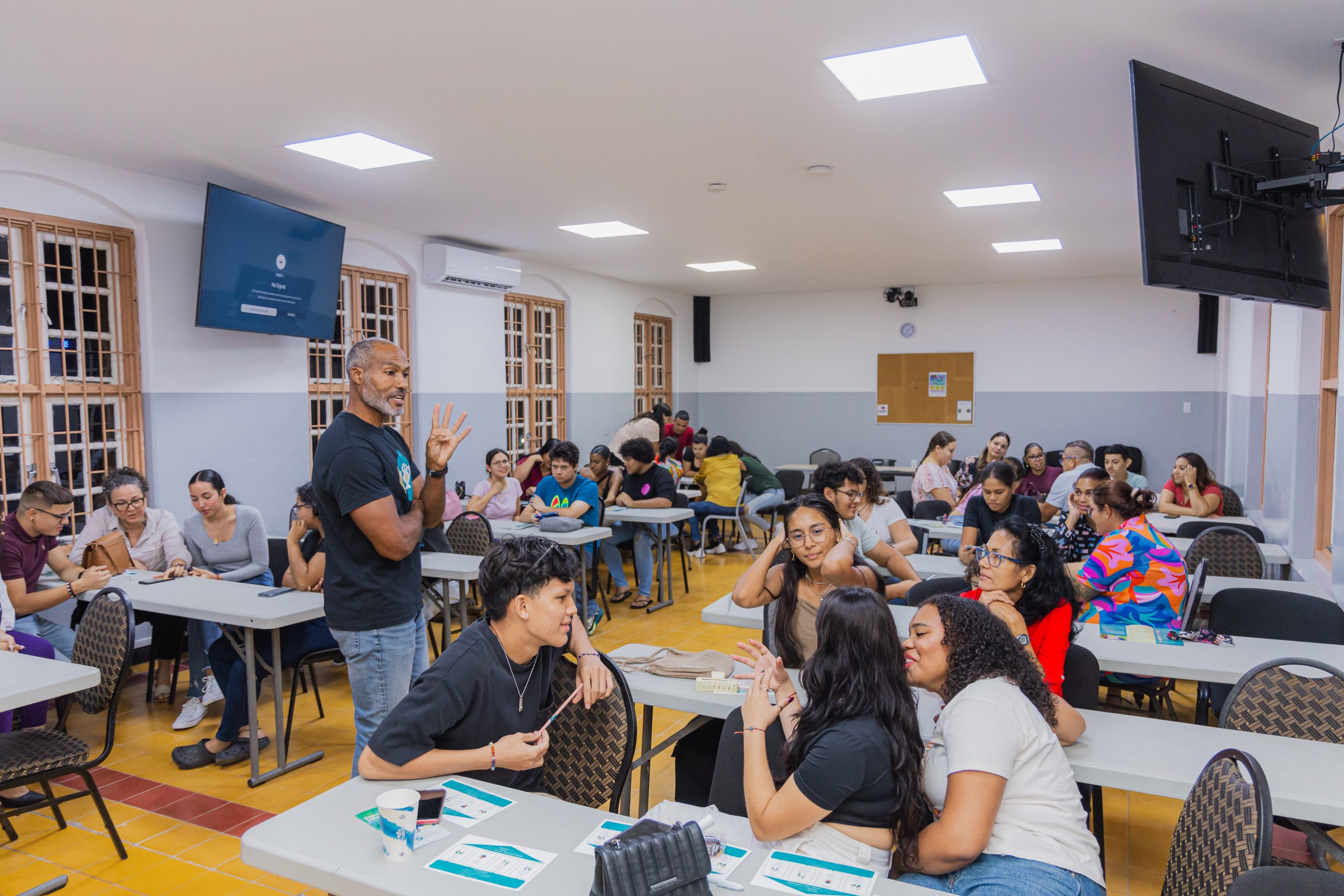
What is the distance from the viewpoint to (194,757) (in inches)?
156

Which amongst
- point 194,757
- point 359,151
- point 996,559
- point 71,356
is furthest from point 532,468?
point 996,559

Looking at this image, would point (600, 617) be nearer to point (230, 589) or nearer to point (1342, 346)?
point (230, 589)

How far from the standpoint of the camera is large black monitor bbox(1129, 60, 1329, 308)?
2.97m

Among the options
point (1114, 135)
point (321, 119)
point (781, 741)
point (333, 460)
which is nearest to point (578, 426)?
point (321, 119)

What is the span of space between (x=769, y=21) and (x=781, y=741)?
2.64 m

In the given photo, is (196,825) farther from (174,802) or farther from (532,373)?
(532,373)

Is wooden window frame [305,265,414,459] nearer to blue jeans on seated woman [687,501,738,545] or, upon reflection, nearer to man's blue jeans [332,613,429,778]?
blue jeans on seated woman [687,501,738,545]

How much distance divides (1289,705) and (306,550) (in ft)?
13.4

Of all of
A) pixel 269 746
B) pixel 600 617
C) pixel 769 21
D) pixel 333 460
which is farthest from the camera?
pixel 600 617

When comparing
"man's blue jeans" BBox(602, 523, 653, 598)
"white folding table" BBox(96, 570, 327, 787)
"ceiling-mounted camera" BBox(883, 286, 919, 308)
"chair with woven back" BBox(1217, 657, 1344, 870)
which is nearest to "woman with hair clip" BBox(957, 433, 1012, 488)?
"man's blue jeans" BBox(602, 523, 653, 598)

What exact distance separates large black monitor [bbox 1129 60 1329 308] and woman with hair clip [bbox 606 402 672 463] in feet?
20.6

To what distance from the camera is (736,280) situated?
434 inches

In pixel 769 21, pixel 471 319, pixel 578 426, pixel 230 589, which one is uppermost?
pixel 769 21

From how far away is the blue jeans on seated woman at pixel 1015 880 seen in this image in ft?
5.90
